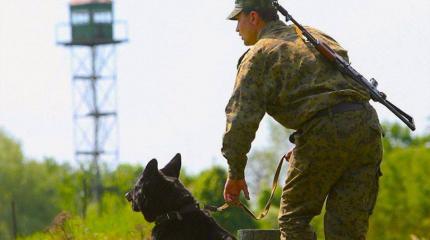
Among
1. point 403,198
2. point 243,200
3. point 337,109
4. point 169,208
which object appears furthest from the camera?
point 403,198

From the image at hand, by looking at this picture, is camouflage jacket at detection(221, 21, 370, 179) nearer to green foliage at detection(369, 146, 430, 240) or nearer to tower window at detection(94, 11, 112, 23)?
green foliage at detection(369, 146, 430, 240)

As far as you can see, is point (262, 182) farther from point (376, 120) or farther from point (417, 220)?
point (376, 120)

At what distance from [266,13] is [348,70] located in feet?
2.29

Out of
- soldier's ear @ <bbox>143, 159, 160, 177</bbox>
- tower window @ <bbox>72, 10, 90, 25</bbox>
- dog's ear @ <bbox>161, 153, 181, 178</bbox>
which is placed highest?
soldier's ear @ <bbox>143, 159, 160, 177</bbox>

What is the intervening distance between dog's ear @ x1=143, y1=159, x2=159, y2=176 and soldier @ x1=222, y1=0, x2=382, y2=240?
3.76 ft

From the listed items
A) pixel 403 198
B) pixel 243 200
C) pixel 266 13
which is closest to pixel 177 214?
pixel 266 13

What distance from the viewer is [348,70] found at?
10125mm

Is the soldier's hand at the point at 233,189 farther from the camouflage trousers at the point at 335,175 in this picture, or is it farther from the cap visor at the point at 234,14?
the cap visor at the point at 234,14

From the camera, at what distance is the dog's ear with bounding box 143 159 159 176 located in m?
11.1

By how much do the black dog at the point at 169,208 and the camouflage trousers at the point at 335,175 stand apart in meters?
1.01

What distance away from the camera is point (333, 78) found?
1007 centimetres

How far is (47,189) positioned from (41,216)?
15.6 ft

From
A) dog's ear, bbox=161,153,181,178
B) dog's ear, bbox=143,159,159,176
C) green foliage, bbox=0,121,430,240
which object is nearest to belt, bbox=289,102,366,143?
dog's ear, bbox=143,159,159,176

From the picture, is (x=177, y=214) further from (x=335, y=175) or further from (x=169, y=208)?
(x=335, y=175)
